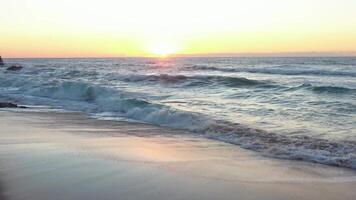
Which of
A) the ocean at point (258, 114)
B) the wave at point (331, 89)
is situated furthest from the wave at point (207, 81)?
the wave at point (331, 89)

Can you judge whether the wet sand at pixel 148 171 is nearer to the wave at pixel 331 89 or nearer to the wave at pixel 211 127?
the wave at pixel 211 127

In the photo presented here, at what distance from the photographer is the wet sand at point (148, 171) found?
5.50 metres

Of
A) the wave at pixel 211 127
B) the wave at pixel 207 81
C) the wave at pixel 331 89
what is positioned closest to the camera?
the wave at pixel 211 127

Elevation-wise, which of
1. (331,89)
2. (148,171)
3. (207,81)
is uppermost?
(148,171)

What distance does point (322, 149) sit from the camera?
27.0 ft

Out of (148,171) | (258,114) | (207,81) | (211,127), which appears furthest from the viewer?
(207,81)

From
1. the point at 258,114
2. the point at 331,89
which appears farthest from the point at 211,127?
the point at 331,89

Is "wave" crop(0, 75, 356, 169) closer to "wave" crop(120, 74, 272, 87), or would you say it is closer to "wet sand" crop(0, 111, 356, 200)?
"wet sand" crop(0, 111, 356, 200)

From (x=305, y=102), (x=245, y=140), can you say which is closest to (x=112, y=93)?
(x=305, y=102)

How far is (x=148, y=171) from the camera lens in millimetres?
6539

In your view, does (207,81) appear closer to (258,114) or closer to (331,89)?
(331,89)

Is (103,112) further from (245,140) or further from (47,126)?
(245,140)

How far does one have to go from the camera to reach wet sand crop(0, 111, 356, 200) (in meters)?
5.50

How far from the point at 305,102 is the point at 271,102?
3.46 feet
